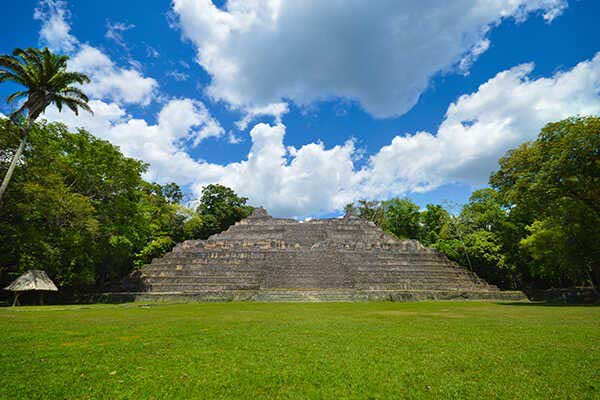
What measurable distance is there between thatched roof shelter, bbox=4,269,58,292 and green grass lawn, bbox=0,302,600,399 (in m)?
9.47

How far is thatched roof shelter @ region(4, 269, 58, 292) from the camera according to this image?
14.2m

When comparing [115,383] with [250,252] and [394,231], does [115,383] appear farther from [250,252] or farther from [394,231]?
[394,231]

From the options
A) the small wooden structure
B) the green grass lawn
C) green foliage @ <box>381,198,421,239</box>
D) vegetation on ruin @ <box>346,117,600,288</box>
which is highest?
green foliage @ <box>381,198,421,239</box>

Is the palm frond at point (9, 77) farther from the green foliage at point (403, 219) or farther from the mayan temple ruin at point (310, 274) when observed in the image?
the green foliage at point (403, 219)

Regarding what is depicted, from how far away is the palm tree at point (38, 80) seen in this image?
1530 cm

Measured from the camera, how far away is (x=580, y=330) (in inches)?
270

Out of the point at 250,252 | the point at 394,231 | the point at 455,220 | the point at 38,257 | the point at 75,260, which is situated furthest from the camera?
the point at 394,231

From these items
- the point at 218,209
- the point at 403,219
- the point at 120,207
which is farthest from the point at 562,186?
the point at 218,209

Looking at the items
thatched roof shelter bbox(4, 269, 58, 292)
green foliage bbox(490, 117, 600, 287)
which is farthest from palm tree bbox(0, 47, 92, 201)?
green foliage bbox(490, 117, 600, 287)

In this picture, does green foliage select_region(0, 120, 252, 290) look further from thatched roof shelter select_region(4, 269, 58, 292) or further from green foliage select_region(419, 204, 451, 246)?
green foliage select_region(419, 204, 451, 246)

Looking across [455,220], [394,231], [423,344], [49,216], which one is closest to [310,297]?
[423,344]

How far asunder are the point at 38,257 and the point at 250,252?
1286 centimetres

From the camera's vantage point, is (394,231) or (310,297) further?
(394,231)

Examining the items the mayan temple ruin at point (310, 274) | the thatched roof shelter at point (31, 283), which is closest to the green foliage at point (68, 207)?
the thatched roof shelter at point (31, 283)
